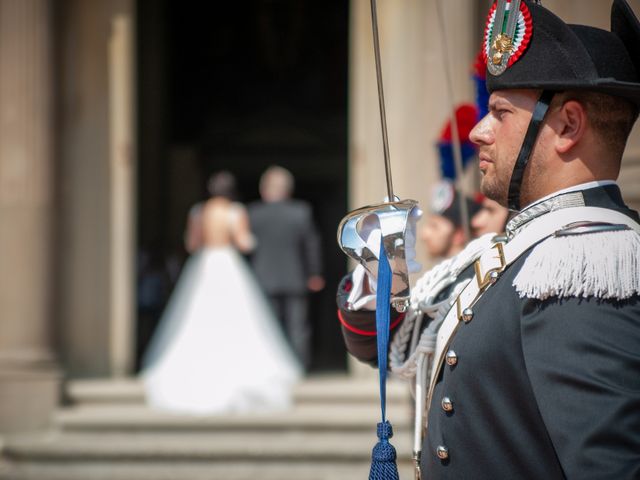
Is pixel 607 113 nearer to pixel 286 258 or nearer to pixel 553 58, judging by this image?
pixel 553 58

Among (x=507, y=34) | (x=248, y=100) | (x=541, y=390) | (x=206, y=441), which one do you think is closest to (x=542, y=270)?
(x=541, y=390)

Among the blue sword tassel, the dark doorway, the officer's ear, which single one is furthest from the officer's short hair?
the dark doorway

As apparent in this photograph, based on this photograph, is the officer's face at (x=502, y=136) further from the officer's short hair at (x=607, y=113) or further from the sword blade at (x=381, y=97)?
the sword blade at (x=381, y=97)

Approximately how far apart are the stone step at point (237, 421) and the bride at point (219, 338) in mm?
302

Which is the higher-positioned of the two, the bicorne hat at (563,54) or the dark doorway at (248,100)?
the dark doorway at (248,100)

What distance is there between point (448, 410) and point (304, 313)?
19.6 ft

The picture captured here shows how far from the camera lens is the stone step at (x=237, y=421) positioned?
247 inches

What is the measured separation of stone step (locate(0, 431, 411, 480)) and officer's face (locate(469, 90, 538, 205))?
4.31 m

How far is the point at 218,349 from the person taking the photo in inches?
282

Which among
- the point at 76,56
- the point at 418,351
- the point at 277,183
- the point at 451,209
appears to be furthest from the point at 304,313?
the point at 418,351

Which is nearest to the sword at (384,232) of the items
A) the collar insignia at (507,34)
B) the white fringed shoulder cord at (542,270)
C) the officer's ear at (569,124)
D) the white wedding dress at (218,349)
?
the white fringed shoulder cord at (542,270)

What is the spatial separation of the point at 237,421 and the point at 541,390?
503 cm

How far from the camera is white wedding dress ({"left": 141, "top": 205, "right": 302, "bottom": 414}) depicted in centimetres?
679

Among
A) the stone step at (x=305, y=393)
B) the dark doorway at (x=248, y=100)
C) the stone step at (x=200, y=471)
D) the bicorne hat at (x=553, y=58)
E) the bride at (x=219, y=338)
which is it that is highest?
the dark doorway at (x=248, y=100)
